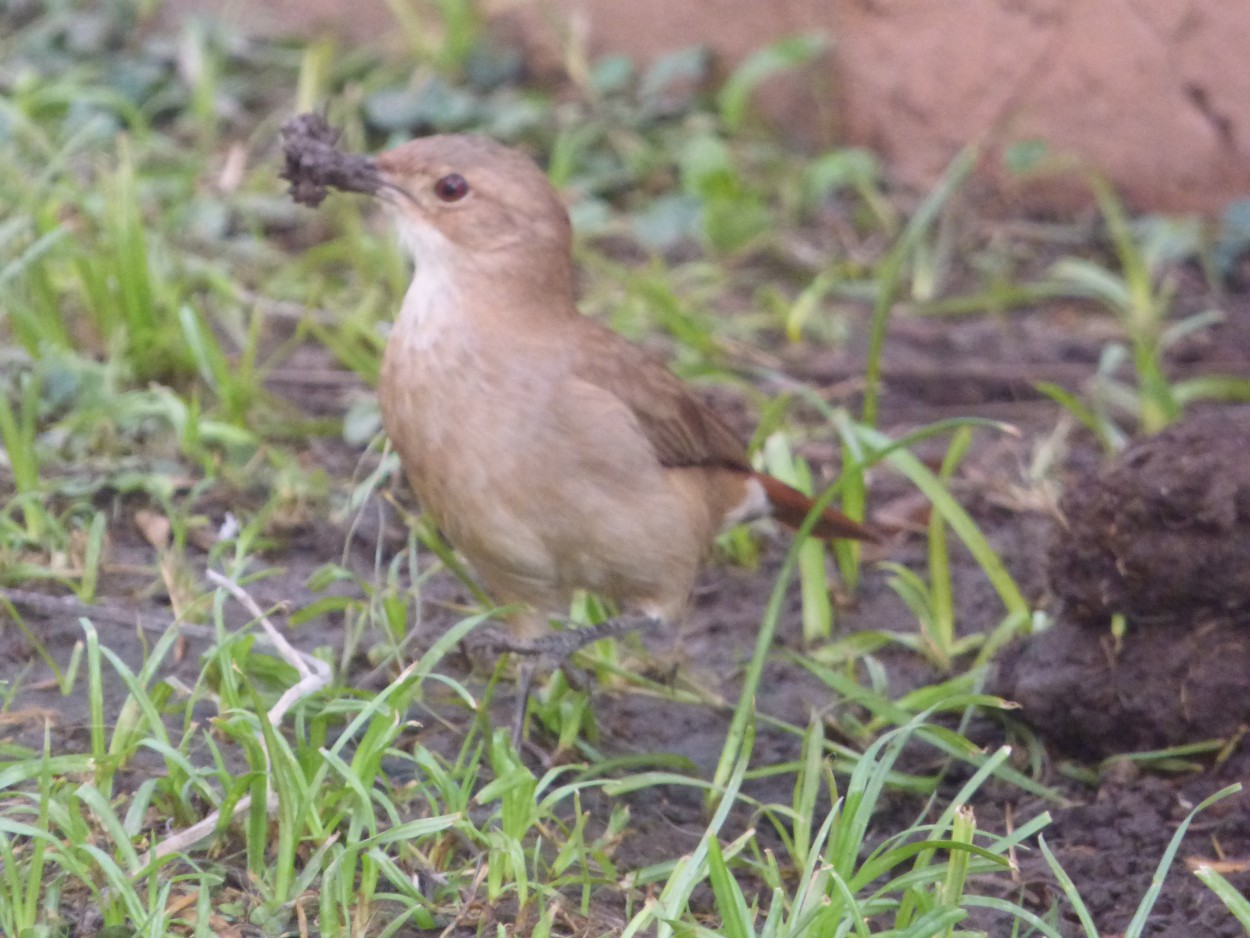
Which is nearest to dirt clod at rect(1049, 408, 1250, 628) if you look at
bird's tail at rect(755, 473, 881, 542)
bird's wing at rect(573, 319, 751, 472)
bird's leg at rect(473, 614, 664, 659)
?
bird's tail at rect(755, 473, 881, 542)

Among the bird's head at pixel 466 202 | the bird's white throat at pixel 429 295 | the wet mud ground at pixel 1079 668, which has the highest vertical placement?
the bird's head at pixel 466 202

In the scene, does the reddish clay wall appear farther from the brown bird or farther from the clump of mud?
the brown bird

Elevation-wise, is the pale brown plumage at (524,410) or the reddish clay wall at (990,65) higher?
the pale brown plumage at (524,410)

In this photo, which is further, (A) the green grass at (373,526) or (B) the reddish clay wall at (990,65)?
(B) the reddish clay wall at (990,65)

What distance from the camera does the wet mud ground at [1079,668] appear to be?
12.2 ft

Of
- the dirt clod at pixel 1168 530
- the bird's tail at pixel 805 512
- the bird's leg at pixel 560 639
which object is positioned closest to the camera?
the dirt clod at pixel 1168 530

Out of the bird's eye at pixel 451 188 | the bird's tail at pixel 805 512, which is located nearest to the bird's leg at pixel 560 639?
the bird's tail at pixel 805 512

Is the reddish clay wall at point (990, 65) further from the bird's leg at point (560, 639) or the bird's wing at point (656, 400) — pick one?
the bird's leg at point (560, 639)

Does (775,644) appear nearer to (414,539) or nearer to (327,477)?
(414,539)

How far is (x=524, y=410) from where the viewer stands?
394cm

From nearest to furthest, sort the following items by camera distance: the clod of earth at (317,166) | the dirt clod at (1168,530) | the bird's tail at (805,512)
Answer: the dirt clod at (1168,530) < the clod of earth at (317,166) < the bird's tail at (805,512)

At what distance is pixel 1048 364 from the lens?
20.4 ft

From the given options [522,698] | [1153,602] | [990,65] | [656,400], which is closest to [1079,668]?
[1153,602]

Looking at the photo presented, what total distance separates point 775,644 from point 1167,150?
10.6 feet
